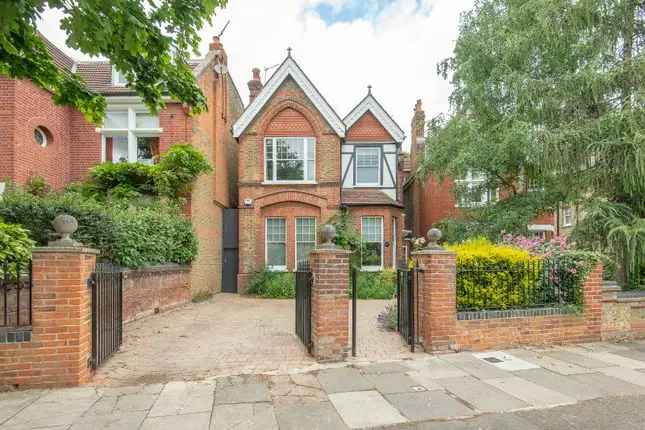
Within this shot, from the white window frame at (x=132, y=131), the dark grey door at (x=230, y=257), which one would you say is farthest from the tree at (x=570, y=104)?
the white window frame at (x=132, y=131)

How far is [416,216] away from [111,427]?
59.7ft

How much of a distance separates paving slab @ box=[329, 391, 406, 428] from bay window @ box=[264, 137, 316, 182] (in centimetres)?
1130

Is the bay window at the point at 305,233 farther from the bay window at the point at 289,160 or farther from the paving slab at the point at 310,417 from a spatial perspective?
the paving slab at the point at 310,417

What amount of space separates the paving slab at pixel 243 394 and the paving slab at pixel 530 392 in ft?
9.18

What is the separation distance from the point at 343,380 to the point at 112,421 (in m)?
2.59

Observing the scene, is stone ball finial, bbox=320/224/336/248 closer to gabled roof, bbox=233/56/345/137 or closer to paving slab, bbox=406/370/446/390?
paving slab, bbox=406/370/446/390


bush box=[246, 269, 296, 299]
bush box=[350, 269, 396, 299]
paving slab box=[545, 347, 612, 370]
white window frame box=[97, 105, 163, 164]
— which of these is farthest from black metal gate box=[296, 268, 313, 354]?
white window frame box=[97, 105, 163, 164]

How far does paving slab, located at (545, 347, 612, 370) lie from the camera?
5.39 metres

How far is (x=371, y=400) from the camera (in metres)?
4.21

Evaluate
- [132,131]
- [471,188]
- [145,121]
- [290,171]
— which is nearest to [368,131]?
[290,171]

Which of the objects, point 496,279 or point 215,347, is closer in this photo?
point 496,279

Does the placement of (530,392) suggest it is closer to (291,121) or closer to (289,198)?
(289,198)

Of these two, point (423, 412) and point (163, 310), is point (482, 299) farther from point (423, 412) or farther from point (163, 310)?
point (163, 310)

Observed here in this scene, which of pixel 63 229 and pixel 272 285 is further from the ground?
pixel 63 229
